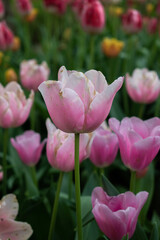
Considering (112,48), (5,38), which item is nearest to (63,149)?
(5,38)

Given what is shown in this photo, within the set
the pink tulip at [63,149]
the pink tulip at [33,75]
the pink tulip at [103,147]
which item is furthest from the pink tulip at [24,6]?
the pink tulip at [63,149]

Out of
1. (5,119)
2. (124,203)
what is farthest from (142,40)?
(124,203)

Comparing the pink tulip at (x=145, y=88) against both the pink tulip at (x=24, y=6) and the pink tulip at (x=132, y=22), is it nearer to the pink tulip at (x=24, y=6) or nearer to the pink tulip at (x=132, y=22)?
the pink tulip at (x=132, y=22)

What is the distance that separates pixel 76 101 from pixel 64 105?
20mm

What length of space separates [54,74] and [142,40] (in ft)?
3.48

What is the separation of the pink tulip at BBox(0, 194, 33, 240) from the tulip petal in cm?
20

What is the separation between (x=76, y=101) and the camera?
588 millimetres

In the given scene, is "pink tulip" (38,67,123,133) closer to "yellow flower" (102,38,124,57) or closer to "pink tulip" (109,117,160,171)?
"pink tulip" (109,117,160,171)

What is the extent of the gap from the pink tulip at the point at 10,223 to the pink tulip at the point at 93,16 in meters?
1.15

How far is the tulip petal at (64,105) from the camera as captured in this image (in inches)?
23.0

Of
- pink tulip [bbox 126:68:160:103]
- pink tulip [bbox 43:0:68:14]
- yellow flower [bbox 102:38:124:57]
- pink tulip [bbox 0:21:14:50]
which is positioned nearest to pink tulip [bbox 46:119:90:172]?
pink tulip [bbox 126:68:160:103]

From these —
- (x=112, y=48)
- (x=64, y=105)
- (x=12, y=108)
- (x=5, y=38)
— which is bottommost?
(x=112, y=48)

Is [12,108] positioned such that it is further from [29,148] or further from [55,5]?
[55,5]

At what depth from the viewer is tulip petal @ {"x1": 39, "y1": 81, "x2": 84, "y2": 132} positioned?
1.92 feet
